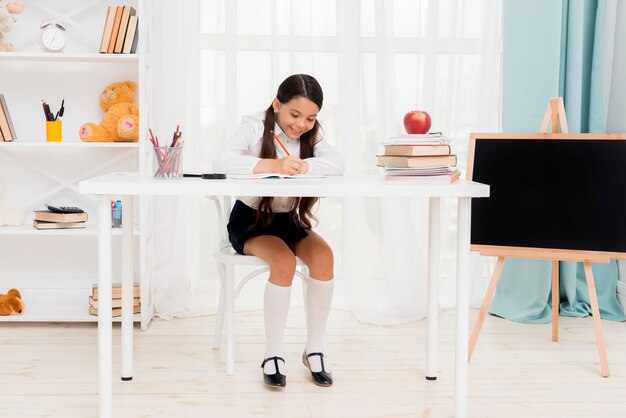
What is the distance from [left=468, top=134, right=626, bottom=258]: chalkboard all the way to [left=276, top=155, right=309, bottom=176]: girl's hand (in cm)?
85

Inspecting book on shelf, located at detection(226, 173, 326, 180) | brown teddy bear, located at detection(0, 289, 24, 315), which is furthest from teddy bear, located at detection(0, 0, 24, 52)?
book on shelf, located at detection(226, 173, 326, 180)

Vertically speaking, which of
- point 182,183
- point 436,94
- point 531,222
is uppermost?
point 436,94

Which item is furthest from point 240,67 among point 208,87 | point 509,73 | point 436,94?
point 509,73

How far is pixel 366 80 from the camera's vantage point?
10.6 feet

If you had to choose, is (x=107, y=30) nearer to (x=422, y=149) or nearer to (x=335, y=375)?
(x=422, y=149)

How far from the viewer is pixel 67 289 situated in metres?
3.31

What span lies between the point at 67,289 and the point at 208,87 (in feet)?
3.52

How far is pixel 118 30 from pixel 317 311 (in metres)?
1.43

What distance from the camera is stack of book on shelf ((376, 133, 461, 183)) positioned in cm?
213

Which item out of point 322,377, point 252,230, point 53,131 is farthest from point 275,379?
point 53,131

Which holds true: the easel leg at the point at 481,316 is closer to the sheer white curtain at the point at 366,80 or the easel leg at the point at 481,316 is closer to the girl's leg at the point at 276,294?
the sheer white curtain at the point at 366,80

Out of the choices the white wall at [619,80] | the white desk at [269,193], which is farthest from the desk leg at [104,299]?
the white wall at [619,80]

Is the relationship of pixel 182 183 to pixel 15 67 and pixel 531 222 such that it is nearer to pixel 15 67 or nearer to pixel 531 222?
pixel 531 222

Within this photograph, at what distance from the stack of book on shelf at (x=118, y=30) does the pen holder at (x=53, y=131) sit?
345 millimetres
